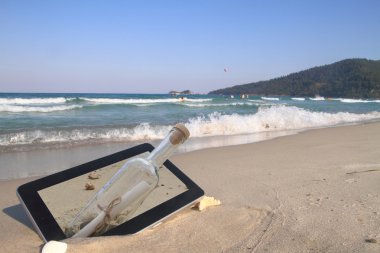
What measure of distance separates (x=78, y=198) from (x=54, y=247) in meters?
0.23

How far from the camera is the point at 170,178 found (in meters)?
1.70

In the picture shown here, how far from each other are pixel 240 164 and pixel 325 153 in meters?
1.36

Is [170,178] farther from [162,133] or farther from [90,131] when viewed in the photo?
[90,131]

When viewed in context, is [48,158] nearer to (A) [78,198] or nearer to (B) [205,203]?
(B) [205,203]

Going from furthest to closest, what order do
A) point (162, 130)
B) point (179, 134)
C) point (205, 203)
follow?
point (162, 130)
point (205, 203)
point (179, 134)

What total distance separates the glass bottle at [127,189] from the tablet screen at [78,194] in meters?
0.10

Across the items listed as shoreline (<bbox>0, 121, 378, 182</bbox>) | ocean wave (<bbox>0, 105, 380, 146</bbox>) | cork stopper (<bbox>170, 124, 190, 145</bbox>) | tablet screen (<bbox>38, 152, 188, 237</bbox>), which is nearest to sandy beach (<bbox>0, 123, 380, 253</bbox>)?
tablet screen (<bbox>38, 152, 188, 237</bbox>)

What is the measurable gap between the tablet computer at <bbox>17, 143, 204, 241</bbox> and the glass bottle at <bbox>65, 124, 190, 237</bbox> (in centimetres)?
9

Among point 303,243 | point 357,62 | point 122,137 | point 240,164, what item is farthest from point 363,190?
point 357,62

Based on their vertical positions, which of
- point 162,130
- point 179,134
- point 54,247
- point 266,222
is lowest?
point 162,130

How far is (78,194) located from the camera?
159 cm

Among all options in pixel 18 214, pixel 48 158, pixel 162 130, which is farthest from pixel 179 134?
pixel 162 130

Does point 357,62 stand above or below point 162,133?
above

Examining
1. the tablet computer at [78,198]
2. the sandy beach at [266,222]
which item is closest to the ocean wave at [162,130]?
the sandy beach at [266,222]
